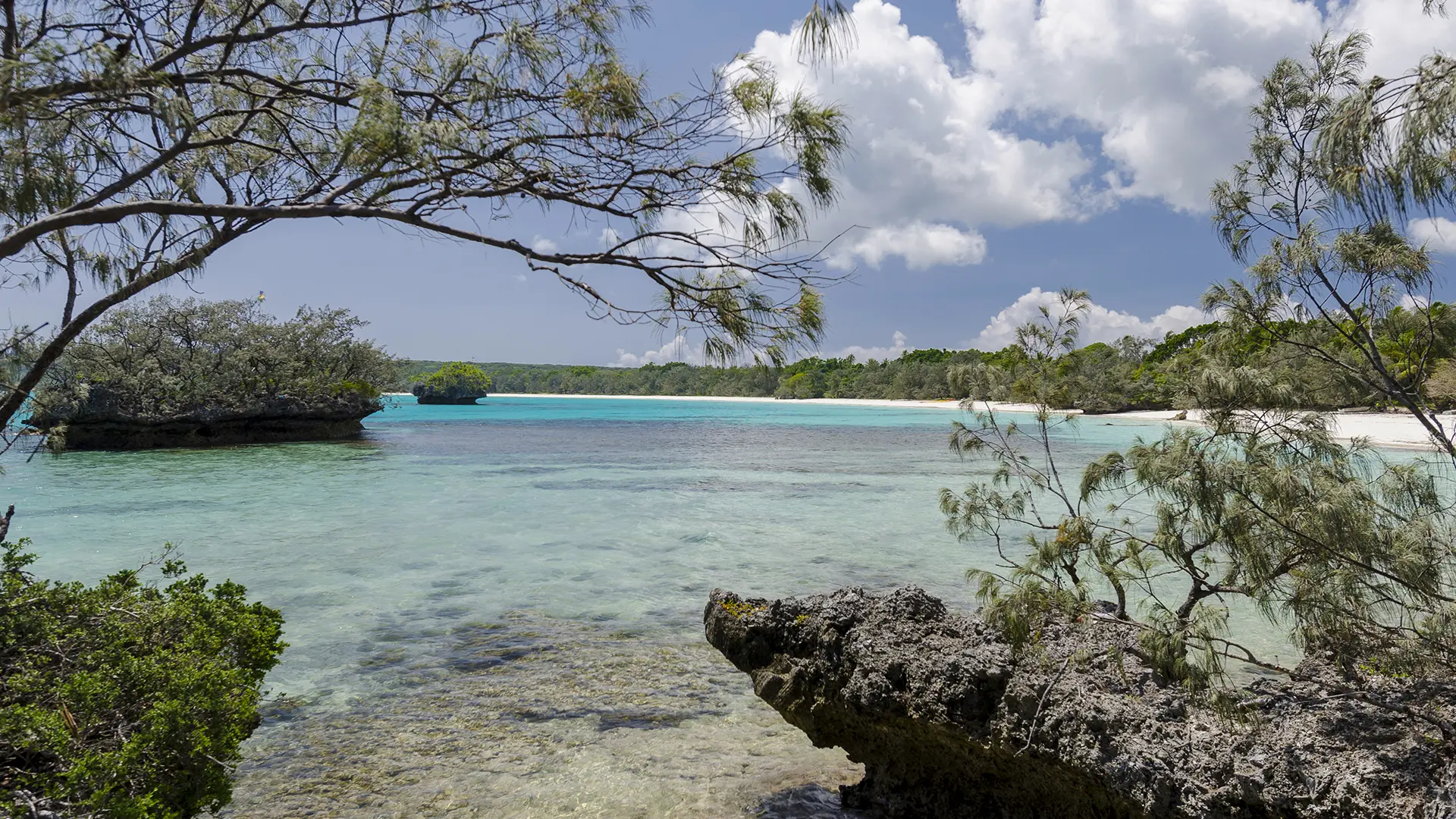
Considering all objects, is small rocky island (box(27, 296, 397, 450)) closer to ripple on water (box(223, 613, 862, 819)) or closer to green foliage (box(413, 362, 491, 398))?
ripple on water (box(223, 613, 862, 819))

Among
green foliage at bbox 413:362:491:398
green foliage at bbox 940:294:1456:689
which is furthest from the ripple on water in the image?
green foliage at bbox 413:362:491:398

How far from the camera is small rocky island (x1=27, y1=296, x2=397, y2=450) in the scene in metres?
23.8

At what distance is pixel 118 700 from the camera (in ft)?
8.52

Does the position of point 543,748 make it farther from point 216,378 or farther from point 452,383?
point 452,383

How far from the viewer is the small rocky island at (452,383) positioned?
6906 centimetres

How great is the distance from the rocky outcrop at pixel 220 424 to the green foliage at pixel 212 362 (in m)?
0.09

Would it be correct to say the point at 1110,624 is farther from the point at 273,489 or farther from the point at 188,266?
the point at 273,489

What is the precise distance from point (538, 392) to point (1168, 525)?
150 meters

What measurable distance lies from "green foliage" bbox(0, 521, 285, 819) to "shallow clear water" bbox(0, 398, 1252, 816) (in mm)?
921

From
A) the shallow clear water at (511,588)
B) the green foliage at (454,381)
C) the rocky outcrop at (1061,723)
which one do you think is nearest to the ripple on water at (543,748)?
the shallow clear water at (511,588)

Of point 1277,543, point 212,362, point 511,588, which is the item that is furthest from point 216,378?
point 1277,543

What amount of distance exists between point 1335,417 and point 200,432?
31.6 m

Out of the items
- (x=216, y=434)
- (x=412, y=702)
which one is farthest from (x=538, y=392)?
(x=412, y=702)

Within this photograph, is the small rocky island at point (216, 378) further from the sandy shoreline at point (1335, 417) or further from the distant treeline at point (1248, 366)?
the distant treeline at point (1248, 366)
